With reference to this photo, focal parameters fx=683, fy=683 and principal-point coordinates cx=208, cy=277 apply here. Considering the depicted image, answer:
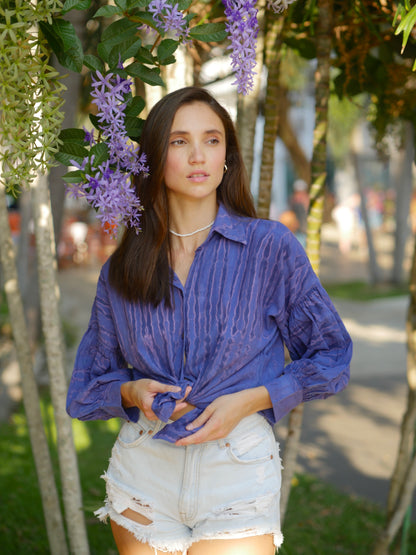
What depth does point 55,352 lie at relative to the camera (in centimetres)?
259

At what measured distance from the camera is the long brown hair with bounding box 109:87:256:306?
1.83 meters

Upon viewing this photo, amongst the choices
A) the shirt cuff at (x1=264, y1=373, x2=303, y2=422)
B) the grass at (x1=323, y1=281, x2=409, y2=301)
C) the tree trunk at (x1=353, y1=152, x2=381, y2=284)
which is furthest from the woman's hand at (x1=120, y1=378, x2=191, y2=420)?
the tree trunk at (x1=353, y1=152, x2=381, y2=284)

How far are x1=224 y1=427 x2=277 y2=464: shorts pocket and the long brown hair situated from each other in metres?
0.40

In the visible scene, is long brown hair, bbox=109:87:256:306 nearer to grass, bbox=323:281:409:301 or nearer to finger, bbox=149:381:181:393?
finger, bbox=149:381:181:393

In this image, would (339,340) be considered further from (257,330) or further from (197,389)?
(197,389)

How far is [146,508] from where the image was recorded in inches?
69.7

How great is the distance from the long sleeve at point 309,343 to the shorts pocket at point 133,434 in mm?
347

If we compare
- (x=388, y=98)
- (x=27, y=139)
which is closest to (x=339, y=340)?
(x=27, y=139)

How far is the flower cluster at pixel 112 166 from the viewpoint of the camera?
169 centimetres

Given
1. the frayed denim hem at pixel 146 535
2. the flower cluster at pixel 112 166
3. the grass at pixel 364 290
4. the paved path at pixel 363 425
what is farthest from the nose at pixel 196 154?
the grass at pixel 364 290

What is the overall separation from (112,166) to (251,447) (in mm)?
816

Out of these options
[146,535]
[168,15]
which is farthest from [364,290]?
[168,15]

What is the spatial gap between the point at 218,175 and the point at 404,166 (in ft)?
35.3

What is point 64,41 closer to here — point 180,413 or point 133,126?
A: point 133,126
